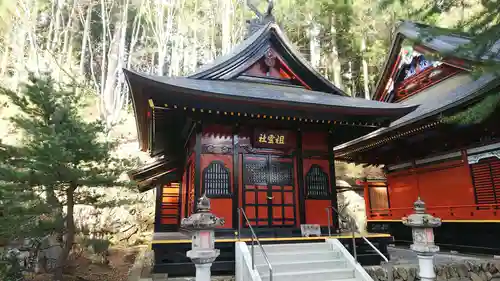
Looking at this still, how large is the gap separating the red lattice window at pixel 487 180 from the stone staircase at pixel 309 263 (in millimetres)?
5471

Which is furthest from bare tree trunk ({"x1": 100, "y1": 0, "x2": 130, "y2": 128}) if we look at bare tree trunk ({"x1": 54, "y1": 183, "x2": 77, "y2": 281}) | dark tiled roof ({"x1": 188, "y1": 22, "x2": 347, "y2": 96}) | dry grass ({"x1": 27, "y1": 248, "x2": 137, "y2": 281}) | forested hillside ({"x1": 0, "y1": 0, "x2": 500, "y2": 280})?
bare tree trunk ({"x1": 54, "y1": 183, "x2": 77, "y2": 281})

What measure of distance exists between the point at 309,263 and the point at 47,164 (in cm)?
Answer: 563

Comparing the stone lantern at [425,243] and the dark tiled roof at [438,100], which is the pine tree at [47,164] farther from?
the dark tiled roof at [438,100]

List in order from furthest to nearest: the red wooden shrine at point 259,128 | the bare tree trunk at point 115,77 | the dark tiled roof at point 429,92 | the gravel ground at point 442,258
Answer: the bare tree trunk at point 115,77
the gravel ground at point 442,258
the dark tiled roof at point 429,92
the red wooden shrine at point 259,128

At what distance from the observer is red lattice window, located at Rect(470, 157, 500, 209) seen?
30.1 ft

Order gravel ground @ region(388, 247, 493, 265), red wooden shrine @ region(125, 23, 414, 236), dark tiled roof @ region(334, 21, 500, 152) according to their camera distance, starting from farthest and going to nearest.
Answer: gravel ground @ region(388, 247, 493, 265)
dark tiled roof @ region(334, 21, 500, 152)
red wooden shrine @ region(125, 23, 414, 236)

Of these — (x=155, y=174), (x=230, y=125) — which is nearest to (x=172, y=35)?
(x=155, y=174)

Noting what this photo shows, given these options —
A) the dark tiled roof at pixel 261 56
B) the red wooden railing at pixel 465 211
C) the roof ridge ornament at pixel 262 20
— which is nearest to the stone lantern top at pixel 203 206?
the dark tiled roof at pixel 261 56

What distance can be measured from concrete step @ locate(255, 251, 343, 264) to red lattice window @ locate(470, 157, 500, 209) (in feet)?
18.3

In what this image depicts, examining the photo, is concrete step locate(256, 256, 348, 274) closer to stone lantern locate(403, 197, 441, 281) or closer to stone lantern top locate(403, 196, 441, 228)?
stone lantern locate(403, 197, 441, 281)

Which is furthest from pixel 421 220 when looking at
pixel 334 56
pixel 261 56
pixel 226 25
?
pixel 226 25

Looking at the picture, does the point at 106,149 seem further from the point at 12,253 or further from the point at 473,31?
the point at 473,31

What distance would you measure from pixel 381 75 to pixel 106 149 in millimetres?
12545

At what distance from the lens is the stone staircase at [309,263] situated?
622 cm
